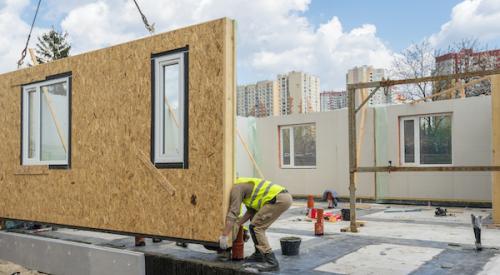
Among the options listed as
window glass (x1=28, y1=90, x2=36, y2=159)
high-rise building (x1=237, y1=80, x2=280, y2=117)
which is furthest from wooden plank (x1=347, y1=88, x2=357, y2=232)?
high-rise building (x1=237, y1=80, x2=280, y2=117)

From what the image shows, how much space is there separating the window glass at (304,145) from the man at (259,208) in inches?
370

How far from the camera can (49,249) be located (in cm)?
764

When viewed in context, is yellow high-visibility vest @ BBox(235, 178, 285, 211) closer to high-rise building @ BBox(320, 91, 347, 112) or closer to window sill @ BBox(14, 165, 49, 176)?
window sill @ BBox(14, 165, 49, 176)

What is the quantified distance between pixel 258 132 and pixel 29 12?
909cm

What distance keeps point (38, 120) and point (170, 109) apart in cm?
270

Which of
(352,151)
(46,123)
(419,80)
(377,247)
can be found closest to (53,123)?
(46,123)

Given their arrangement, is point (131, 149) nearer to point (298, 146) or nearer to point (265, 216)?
point (265, 216)

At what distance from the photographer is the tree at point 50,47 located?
119 feet

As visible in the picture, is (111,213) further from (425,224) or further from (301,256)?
(425,224)

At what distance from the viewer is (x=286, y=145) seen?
51.6ft

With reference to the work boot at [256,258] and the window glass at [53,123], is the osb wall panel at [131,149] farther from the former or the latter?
the work boot at [256,258]

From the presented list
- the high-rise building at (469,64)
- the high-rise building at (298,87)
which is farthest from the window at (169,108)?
the high-rise building at (298,87)

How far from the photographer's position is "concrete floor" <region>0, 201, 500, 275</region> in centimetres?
569

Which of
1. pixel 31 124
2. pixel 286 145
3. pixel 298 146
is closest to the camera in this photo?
pixel 31 124
